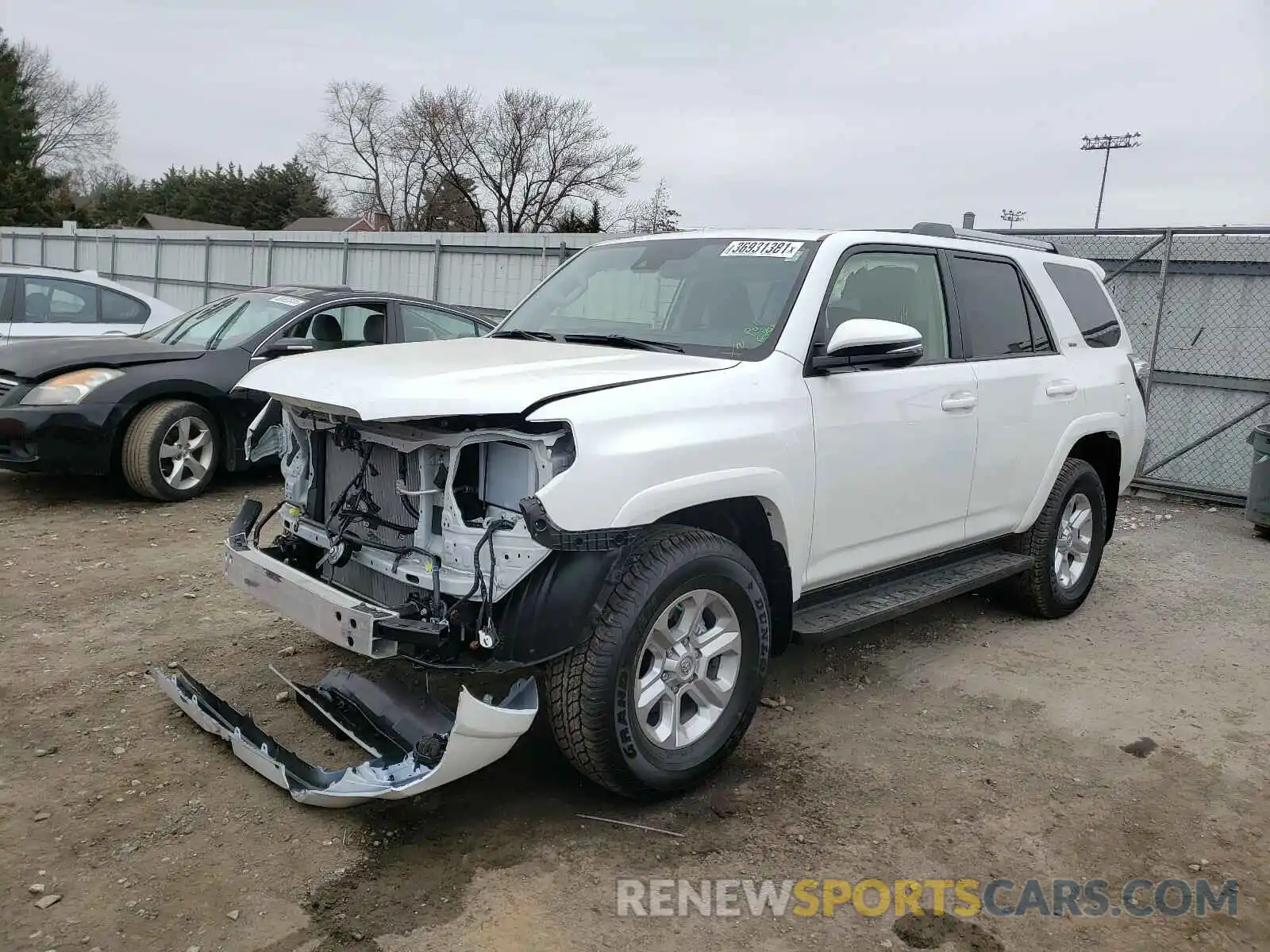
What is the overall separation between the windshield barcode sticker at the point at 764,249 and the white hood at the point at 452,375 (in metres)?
0.68

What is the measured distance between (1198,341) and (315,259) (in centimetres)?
1386

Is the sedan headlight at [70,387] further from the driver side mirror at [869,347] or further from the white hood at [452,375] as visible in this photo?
the driver side mirror at [869,347]

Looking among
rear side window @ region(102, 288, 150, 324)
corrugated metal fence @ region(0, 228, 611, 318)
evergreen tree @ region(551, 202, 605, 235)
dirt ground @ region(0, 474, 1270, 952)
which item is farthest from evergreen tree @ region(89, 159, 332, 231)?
dirt ground @ region(0, 474, 1270, 952)

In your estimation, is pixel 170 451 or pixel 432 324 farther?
pixel 432 324

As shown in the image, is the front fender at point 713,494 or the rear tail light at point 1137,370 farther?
the rear tail light at point 1137,370

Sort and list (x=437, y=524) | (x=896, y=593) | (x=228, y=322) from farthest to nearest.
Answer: (x=228, y=322) → (x=896, y=593) → (x=437, y=524)

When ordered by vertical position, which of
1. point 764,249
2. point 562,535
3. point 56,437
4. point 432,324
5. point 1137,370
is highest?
point 764,249

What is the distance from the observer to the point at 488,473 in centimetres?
321

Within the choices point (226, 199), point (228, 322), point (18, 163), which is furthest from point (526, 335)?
point (226, 199)

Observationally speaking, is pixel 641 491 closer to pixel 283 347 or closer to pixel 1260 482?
pixel 283 347

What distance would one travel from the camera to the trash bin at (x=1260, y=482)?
26.6 feet

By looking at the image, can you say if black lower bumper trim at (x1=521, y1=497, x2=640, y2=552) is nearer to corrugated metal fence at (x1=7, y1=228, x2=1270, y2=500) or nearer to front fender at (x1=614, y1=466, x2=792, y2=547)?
front fender at (x1=614, y1=466, x2=792, y2=547)

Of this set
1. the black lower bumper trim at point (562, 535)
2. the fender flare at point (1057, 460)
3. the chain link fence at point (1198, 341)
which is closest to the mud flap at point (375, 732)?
the black lower bumper trim at point (562, 535)

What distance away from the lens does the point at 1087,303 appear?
226 inches
